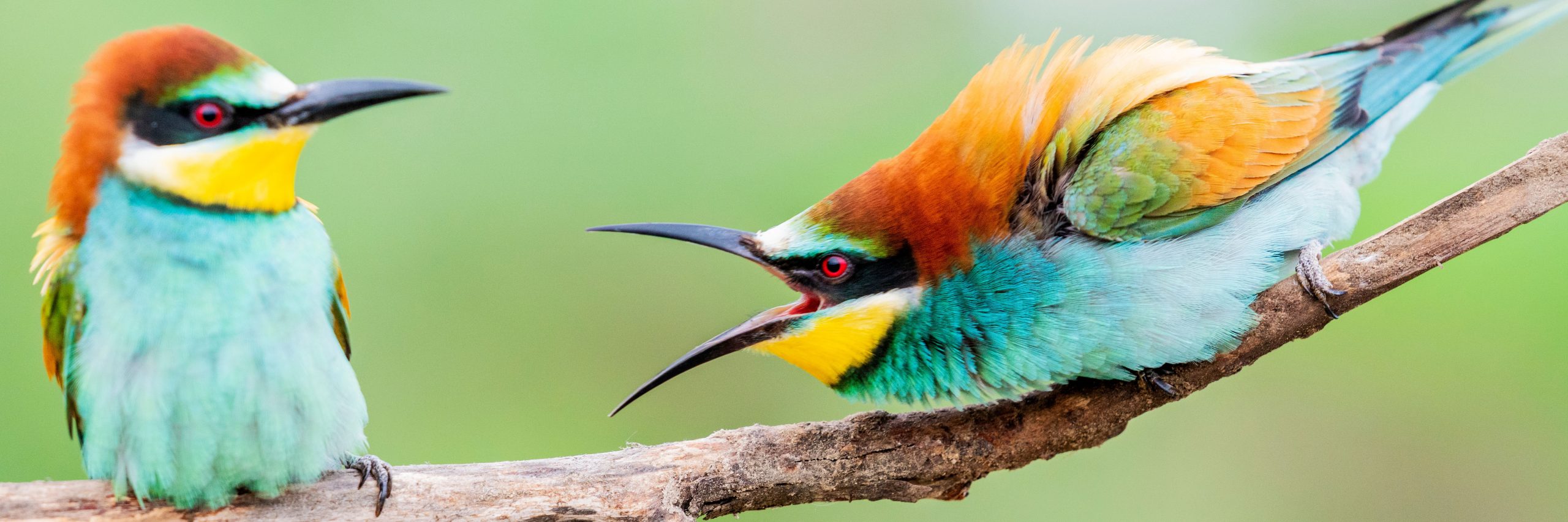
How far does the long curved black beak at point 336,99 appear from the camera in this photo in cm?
147

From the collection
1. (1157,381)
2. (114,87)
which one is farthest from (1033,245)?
(114,87)

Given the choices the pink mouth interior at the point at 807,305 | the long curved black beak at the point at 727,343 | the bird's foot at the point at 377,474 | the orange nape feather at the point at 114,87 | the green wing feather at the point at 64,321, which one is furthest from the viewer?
the pink mouth interior at the point at 807,305

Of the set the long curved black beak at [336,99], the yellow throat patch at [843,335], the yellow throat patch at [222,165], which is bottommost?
the yellow throat patch at [843,335]

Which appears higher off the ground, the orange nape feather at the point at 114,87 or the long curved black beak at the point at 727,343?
the orange nape feather at the point at 114,87

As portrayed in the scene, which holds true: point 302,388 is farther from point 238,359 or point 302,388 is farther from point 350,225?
point 350,225

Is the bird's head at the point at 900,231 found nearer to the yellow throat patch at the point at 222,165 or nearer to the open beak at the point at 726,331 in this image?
the open beak at the point at 726,331

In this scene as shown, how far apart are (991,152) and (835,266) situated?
377mm

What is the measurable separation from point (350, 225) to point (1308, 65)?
95.8 inches

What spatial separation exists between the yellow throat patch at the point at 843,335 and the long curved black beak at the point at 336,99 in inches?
30.2

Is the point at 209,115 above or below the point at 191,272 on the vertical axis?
above

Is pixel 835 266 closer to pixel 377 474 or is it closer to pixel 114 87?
pixel 377 474

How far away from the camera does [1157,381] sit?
203 centimetres

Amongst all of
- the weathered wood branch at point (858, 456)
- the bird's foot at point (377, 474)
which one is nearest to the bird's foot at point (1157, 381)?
the weathered wood branch at point (858, 456)

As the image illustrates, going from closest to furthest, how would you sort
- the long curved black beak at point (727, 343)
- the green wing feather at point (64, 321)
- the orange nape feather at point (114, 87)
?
the orange nape feather at point (114, 87) < the green wing feather at point (64, 321) < the long curved black beak at point (727, 343)
